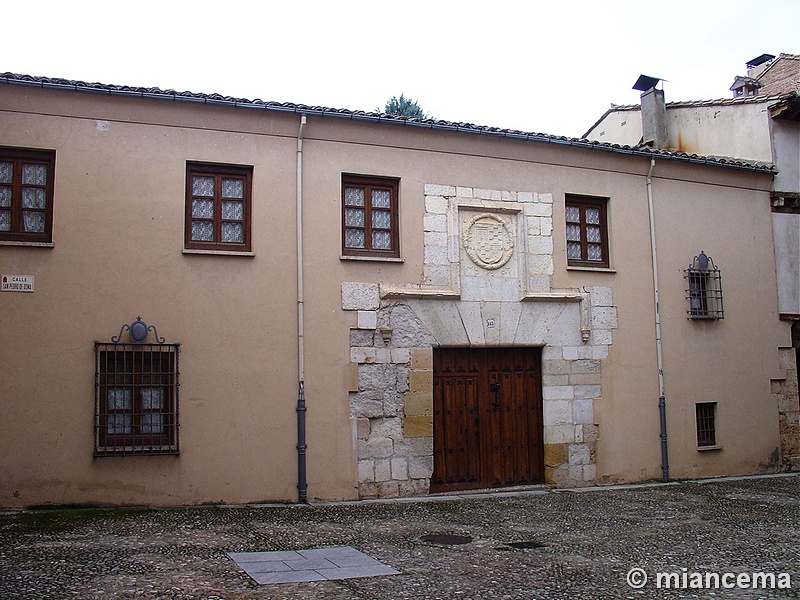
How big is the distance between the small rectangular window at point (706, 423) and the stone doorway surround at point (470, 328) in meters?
1.92

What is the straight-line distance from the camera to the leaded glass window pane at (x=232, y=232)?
9.56 m

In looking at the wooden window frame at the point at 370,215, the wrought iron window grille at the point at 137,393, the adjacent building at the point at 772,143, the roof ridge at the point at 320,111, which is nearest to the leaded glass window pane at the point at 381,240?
the wooden window frame at the point at 370,215

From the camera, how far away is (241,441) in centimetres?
917

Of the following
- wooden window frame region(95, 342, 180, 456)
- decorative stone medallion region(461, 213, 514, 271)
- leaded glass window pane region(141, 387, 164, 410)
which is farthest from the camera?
decorative stone medallion region(461, 213, 514, 271)

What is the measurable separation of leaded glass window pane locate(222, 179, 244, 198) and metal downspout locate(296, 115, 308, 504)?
27.7 inches

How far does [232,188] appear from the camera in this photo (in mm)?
9656

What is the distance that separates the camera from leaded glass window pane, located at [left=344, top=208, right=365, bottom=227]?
10125mm

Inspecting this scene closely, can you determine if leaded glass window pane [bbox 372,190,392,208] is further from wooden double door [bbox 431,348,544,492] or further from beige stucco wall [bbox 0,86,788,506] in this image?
wooden double door [bbox 431,348,544,492]

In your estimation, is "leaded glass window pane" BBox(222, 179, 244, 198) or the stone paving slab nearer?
the stone paving slab

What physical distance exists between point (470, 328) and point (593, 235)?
100 inches

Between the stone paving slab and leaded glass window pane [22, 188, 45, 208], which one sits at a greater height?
leaded glass window pane [22, 188, 45, 208]

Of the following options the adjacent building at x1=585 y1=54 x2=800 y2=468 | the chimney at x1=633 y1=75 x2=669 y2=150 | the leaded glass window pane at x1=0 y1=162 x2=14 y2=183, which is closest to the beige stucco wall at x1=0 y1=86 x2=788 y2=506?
the leaded glass window pane at x1=0 y1=162 x2=14 y2=183

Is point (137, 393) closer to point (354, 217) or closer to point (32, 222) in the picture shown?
point (32, 222)

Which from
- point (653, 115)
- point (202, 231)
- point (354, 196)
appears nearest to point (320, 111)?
point (354, 196)
